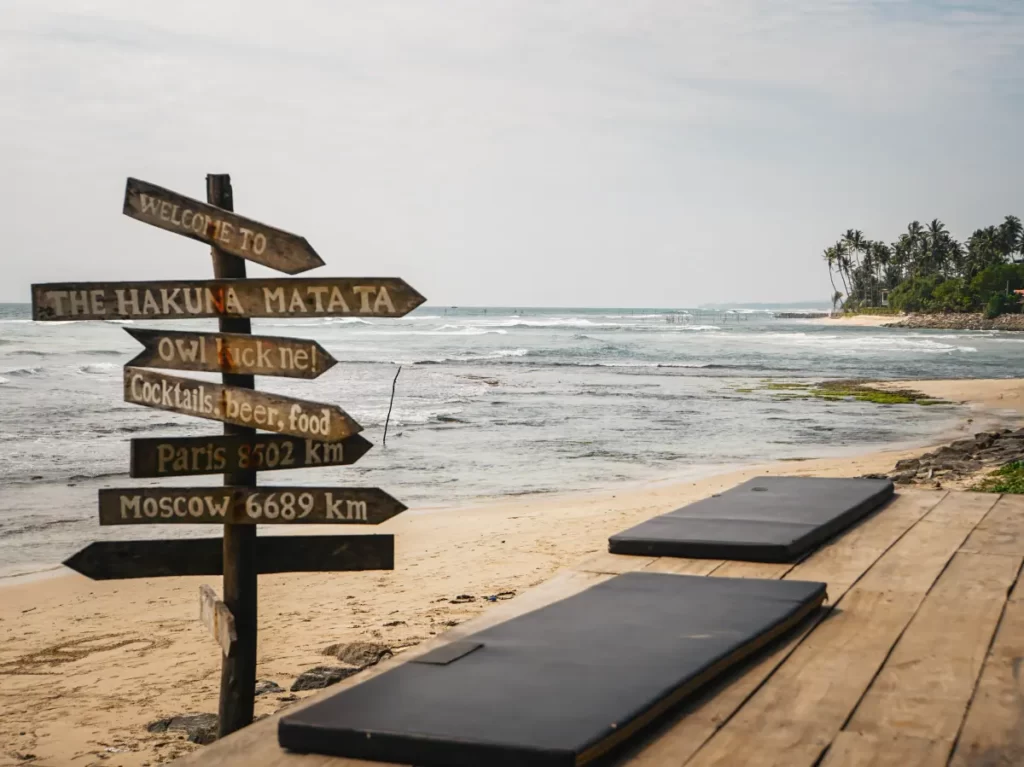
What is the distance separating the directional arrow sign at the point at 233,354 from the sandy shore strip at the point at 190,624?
6.09ft

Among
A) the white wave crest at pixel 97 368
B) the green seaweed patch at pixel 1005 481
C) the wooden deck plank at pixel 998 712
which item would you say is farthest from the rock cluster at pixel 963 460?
the white wave crest at pixel 97 368

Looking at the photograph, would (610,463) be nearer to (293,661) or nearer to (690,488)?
(690,488)

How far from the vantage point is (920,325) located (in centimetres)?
9844

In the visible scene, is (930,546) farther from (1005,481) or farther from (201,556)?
(1005,481)

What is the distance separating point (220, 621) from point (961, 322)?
10109cm

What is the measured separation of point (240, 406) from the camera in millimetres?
3535

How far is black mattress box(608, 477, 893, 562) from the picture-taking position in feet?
Answer: 14.5

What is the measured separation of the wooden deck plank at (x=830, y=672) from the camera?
240cm

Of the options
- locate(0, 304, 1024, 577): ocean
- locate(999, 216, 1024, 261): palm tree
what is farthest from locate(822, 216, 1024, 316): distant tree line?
locate(0, 304, 1024, 577): ocean

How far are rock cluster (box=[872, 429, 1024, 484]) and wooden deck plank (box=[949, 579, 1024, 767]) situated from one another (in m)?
7.68

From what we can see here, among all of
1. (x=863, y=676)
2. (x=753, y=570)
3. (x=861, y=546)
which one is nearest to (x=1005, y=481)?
(x=861, y=546)

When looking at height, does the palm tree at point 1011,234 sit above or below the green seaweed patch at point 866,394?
above

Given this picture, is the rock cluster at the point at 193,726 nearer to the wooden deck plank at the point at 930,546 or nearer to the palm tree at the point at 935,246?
the wooden deck plank at the point at 930,546

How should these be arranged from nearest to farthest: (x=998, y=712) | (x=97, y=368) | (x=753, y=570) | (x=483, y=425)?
(x=998, y=712) < (x=753, y=570) < (x=483, y=425) < (x=97, y=368)
